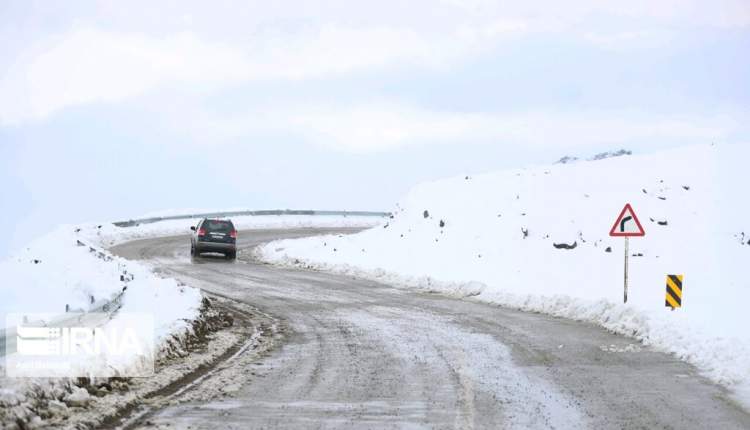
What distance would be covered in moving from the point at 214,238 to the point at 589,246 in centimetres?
1499

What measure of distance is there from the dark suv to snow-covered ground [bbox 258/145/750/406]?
5.81 feet

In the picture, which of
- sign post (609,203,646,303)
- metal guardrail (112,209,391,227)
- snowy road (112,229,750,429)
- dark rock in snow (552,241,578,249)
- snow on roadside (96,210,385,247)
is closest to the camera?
snowy road (112,229,750,429)

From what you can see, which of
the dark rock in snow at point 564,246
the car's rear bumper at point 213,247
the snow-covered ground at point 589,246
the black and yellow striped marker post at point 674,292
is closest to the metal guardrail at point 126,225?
the car's rear bumper at point 213,247

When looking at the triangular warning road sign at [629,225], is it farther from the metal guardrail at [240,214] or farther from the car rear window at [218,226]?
the metal guardrail at [240,214]

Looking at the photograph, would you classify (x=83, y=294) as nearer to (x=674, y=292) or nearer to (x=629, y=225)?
(x=674, y=292)

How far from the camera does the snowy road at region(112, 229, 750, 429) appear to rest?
7.84 metres

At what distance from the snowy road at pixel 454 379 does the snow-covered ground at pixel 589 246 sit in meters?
1.34

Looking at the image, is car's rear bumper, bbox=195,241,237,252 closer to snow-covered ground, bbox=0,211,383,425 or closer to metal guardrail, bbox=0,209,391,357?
metal guardrail, bbox=0,209,391,357

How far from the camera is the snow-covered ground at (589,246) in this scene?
53.2 ft

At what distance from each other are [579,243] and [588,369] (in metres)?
20.0

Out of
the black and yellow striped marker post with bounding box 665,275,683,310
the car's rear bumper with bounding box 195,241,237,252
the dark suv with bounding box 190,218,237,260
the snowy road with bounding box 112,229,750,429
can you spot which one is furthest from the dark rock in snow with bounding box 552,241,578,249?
the black and yellow striped marker post with bounding box 665,275,683,310

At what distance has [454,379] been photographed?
9812 millimetres

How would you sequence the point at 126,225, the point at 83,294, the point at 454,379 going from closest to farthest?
the point at 454,379 → the point at 83,294 → the point at 126,225

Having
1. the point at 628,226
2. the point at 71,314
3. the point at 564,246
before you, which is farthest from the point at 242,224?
the point at 71,314
